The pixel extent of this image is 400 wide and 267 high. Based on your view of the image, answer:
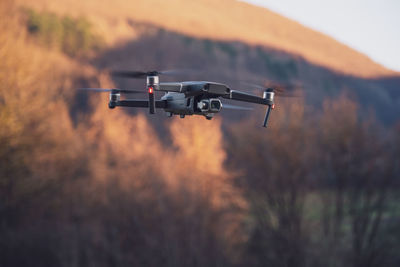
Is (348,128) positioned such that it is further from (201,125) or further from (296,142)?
(201,125)

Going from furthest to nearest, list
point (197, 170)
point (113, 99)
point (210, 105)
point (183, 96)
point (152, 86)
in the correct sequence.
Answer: point (197, 170) < point (113, 99) < point (183, 96) < point (210, 105) < point (152, 86)

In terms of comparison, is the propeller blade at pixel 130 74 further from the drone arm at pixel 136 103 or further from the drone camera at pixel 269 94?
the drone camera at pixel 269 94

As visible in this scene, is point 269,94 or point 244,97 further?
point 269,94

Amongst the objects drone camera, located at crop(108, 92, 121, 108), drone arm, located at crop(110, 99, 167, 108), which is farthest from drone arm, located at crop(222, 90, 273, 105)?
drone camera, located at crop(108, 92, 121, 108)

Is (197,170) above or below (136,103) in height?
below

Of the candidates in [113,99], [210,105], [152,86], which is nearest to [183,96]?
[210,105]

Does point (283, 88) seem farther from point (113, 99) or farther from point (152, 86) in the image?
point (113, 99)

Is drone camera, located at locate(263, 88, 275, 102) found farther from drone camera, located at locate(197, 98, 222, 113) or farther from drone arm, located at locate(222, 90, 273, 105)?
drone camera, located at locate(197, 98, 222, 113)

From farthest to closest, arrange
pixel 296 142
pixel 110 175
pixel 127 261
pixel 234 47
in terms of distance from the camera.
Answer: pixel 234 47 → pixel 296 142 → pixel 110 175 → pixel 127 261

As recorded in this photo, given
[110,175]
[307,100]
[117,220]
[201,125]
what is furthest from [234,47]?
[117,220]
